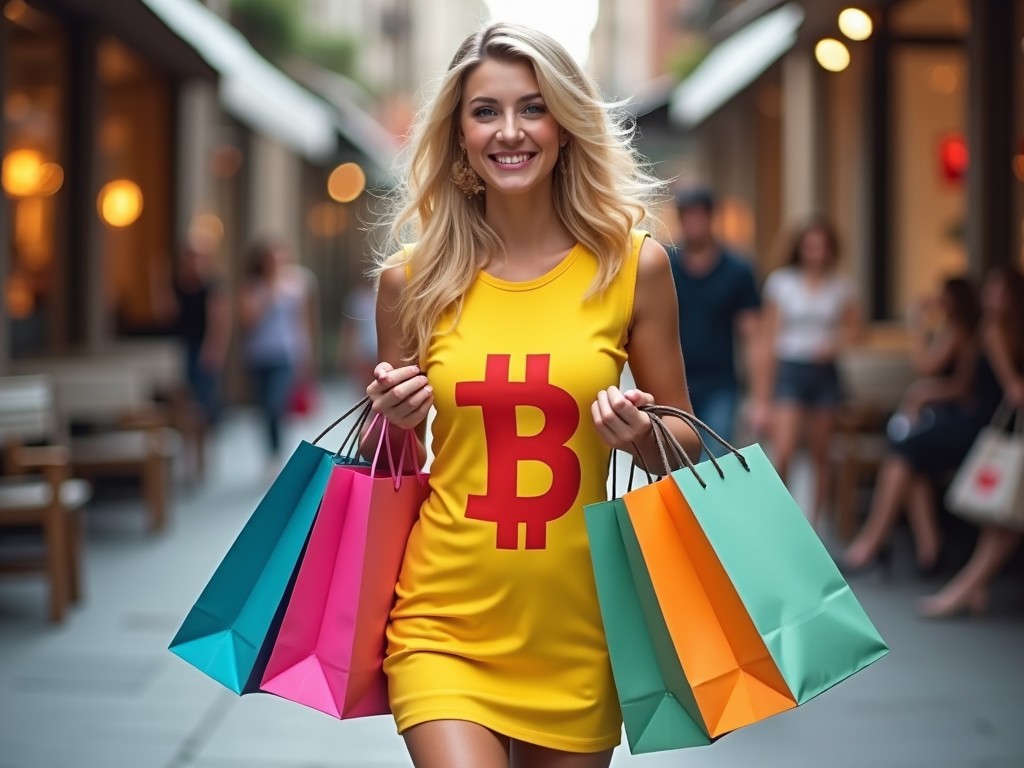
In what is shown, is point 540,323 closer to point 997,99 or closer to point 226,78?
point 997,99

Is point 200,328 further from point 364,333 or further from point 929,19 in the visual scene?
point 929,19

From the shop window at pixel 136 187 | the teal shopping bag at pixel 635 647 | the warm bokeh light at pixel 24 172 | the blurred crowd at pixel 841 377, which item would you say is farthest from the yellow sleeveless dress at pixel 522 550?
the shop window at pixel 136 187

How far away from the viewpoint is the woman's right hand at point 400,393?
7.77 ft

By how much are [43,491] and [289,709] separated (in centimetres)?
232

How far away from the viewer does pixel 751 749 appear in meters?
4.80

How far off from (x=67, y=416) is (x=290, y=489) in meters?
7.47

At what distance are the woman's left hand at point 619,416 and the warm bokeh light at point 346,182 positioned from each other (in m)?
27.8

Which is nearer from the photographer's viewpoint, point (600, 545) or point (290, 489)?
point (600, 545)

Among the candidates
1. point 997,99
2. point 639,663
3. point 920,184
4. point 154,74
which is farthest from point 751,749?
point 154,74

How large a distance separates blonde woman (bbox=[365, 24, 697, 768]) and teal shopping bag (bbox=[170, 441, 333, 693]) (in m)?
0.17

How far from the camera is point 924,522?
302 inches

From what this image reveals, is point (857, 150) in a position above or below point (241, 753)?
above

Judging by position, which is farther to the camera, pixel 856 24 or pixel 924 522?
pixel 856 24

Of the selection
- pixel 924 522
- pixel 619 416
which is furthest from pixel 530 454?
pixel 924 522
